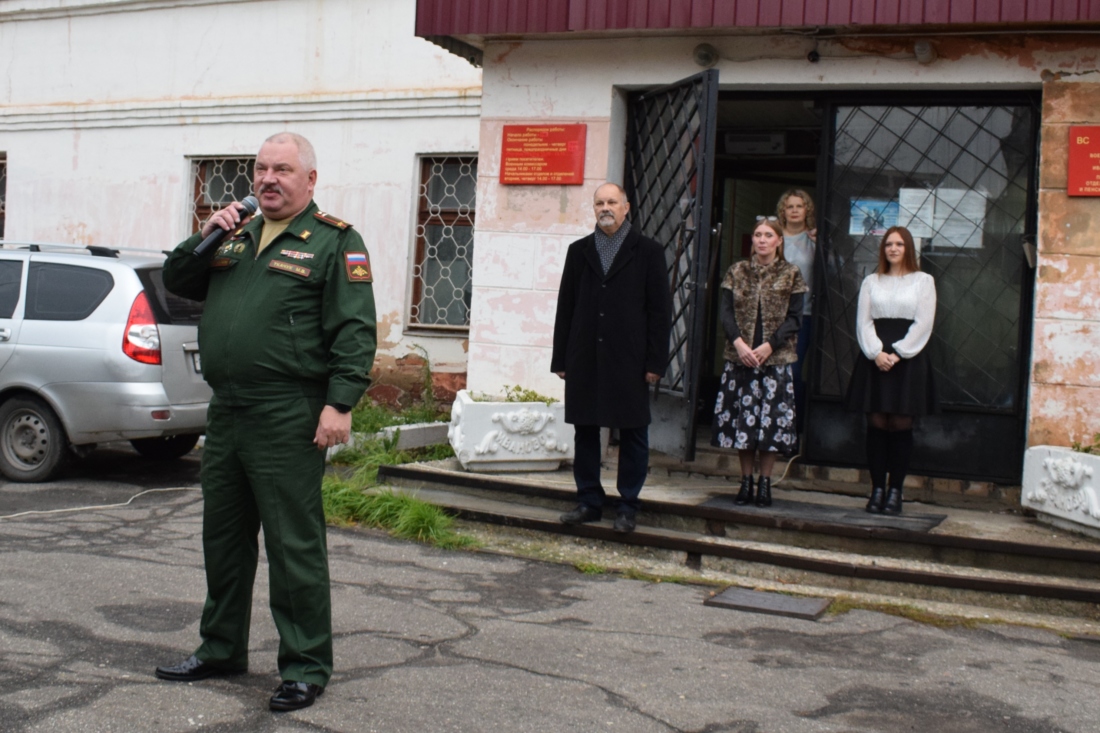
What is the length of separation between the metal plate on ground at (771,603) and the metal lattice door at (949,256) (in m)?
2.40

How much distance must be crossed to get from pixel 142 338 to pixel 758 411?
13.4ft

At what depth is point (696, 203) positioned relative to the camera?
7.55 metres

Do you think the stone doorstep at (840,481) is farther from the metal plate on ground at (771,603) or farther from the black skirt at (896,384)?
the metal plate on ground at (771,603)

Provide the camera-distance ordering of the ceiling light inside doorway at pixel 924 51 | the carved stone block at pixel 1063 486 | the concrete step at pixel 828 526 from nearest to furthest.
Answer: the concrete step at pixel 828 526
the carved stone block at pixel 1063 486
the ceiling light inside doorway at pixel 924 51

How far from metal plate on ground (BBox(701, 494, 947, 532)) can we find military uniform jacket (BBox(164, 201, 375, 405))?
3443mm

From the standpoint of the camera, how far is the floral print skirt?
23.4ft

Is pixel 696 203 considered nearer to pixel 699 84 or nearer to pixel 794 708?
pixel 699 84

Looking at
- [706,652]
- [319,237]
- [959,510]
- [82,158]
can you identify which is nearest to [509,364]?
[959,510]

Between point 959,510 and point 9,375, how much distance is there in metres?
6.30

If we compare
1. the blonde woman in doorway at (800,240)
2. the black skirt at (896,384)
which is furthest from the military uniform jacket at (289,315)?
the blonde woman in doorway at (800,240)

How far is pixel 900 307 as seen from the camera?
711cm

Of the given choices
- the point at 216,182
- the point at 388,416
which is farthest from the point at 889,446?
the point at 216,182

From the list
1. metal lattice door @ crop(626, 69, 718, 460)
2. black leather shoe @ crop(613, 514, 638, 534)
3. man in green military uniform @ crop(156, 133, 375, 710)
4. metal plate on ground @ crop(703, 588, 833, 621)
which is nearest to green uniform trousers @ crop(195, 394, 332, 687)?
man in green military uniform @ crop(156, 133, 375, 710)

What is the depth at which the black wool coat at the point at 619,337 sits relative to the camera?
6.77 meters
